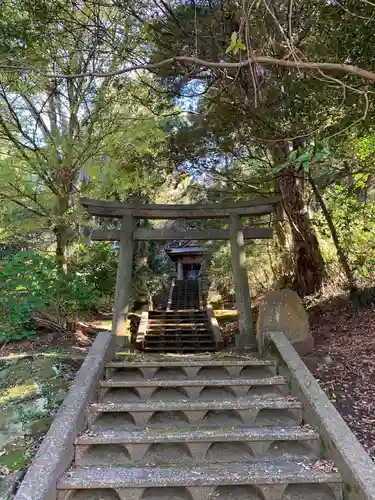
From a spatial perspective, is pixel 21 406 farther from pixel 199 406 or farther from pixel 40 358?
pixel 199 406

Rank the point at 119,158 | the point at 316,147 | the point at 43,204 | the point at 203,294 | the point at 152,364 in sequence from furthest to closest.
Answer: the point at 203,294 < the point at 119,158 < the point at 43,204 < the point at 152,364 < the point at 316,147

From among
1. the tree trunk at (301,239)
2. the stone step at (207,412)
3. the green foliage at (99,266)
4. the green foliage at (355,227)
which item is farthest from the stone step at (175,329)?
the stone step at (207,412)

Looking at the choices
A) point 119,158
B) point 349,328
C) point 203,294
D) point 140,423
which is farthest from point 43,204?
point 203,294

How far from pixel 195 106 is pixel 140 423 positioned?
6.37 metres

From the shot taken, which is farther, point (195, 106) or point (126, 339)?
point (195, 106)

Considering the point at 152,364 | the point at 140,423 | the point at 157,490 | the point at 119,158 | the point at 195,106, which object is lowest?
the point at 157,490

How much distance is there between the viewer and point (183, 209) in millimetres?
6496

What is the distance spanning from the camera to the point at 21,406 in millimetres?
3584

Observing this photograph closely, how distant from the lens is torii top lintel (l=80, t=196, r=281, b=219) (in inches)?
243

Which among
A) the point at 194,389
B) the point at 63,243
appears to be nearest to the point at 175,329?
the point at 63,243

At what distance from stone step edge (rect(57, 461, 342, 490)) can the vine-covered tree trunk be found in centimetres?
584

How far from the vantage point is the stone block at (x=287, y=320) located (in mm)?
4945

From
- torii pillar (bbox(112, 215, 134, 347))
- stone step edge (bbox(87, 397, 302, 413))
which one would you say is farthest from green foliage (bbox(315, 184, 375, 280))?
stone step edge (bbox(87, 397, 302, 413))

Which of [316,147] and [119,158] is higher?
[119,158]
